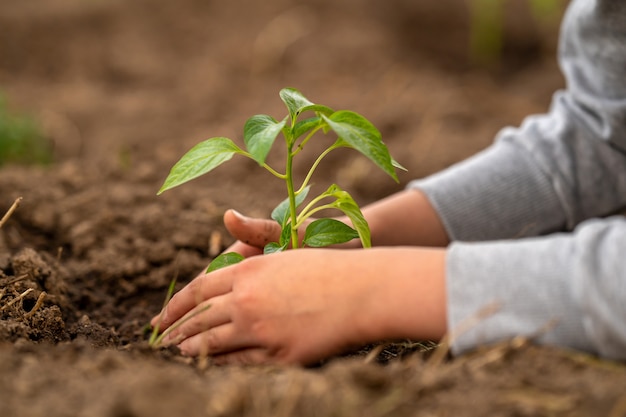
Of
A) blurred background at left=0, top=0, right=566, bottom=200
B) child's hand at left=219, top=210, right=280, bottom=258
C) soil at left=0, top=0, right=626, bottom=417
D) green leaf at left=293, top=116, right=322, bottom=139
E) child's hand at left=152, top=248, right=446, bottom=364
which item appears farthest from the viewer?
blurred background at left=0, top=0, right=566, bottom=200

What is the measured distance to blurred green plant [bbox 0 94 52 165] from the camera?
2.47 m

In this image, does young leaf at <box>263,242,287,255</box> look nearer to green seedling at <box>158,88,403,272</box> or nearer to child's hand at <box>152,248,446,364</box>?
green seedling at <box>158,88,403,272</box>

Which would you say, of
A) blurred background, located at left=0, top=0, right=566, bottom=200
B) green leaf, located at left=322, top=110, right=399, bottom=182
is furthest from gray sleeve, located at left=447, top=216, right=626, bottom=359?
blurred background, located at left=0, top=0, right=566, bottom=200

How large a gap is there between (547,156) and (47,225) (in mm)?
1114

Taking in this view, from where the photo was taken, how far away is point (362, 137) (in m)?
1.09

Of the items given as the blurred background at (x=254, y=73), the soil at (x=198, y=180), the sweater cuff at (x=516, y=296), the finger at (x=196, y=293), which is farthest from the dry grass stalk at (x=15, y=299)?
the blurred background at (x=254, y=73)

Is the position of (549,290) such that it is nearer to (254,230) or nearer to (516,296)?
(516,296)

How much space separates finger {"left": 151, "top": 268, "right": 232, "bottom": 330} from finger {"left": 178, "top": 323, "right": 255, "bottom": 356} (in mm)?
52

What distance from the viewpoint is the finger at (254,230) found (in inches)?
51.3

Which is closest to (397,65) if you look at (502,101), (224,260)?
(502,101)

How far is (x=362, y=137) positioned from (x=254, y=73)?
226 cm

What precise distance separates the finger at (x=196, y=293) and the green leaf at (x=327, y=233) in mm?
145

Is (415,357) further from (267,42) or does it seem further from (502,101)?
(267,42)

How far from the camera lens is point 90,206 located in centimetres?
193
